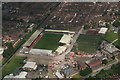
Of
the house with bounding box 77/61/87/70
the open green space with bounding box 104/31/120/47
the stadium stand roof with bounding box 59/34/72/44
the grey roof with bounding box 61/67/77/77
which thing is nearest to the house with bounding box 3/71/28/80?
the grey roof with bounding box 61/67/77/77

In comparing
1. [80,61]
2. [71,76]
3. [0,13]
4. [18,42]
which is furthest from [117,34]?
[0,13]

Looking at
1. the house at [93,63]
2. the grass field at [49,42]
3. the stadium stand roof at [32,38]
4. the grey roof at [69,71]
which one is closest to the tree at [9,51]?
the stadium stand roof at [32,38]

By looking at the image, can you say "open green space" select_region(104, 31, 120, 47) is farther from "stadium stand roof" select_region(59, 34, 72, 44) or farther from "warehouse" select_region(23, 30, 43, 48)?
"warehouse" select_region(23, 30, 43, 48)

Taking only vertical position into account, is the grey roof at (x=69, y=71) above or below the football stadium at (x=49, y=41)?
below

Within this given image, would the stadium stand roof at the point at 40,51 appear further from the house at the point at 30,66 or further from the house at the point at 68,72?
the house at the point at 68,72

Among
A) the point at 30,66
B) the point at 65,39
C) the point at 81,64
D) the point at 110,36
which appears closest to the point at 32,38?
the point at 65,39

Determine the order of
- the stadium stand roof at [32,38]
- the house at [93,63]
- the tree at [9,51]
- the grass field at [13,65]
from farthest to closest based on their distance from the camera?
the stadium stand roof at [32,38]
the tree at [9,51]
the grass field at [13,65]
the house at [93,63]

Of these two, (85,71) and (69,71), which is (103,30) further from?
(69,71)
